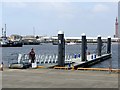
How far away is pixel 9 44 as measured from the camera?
544 feet

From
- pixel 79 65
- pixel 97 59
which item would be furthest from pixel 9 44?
pixel 79 65

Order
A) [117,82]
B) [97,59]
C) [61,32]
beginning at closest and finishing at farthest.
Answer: [117,82], [61,32], [97,59]

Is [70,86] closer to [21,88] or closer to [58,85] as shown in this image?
[58,85]

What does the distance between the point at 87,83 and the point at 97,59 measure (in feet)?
107

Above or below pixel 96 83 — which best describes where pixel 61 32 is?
above

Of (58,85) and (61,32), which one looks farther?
(61,32)

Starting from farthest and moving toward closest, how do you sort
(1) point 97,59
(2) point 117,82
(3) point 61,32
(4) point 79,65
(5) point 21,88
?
(1) point 97,59
(4) point 79,65
(3) point 61,32
(2) point 117,82
(5) point 21,88

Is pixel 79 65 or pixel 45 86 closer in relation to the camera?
pixel 45 86

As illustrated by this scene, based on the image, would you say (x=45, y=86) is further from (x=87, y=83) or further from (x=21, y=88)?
(x=87, y=83)

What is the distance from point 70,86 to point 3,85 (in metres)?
3.31

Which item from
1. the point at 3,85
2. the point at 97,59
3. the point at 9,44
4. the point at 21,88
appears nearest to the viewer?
the point at 21,88

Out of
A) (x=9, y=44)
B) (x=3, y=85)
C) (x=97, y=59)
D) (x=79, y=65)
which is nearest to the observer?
(x=3, y=85)

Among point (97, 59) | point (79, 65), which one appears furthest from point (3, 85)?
point (97, 59)

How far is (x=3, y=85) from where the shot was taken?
15.4m
